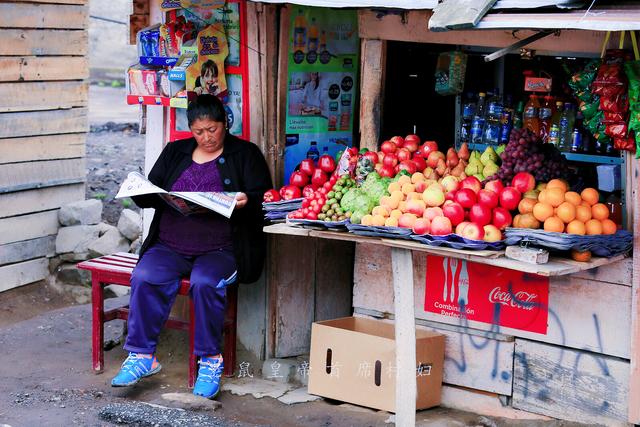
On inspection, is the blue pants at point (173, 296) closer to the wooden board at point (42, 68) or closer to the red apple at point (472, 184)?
the red apple at point (472, 184)

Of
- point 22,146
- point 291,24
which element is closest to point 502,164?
point 291,24

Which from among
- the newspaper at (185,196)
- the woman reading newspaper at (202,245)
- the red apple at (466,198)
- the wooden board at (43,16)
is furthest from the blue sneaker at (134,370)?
the wooden board at (43,16)

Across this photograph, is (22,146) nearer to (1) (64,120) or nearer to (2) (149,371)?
(1) (64,120)

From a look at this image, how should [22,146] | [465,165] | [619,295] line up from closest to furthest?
[619,295] < [465,165] < [22,146]

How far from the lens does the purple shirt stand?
5914 mm

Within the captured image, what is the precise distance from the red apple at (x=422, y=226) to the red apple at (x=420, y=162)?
68 centimetres

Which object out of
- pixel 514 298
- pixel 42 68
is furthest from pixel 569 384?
pixel 42 68

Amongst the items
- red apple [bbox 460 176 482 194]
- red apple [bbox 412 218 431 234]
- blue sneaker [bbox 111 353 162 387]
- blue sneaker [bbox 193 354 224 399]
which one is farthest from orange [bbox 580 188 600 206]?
blue sneaker [bbox 111 353 162 387]

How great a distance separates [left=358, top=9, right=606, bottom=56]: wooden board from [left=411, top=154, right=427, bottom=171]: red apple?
62 cm

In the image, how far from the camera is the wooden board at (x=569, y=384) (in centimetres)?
506

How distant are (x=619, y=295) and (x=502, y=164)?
0.85 meters

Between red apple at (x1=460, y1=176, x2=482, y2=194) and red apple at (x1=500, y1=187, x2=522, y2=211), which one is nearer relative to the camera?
red apple at (x1=500, y1=187, x2=522, y2=211)

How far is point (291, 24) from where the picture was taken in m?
6.01

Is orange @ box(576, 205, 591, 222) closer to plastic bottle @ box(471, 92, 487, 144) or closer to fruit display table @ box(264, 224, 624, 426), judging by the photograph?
fruit display table @ box(264, 224, 624, 426)
